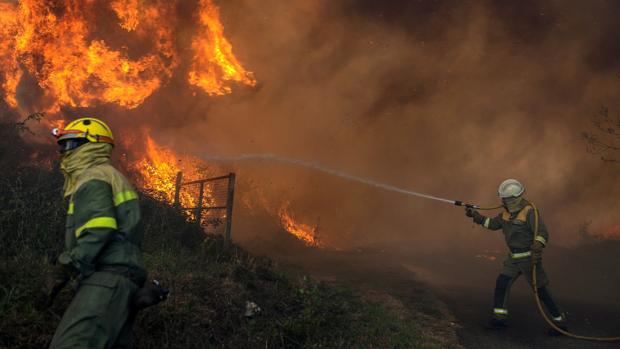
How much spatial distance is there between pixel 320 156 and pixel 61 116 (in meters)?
11.3

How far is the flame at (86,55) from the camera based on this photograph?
1195cm

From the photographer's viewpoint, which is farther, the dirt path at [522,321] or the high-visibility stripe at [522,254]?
the high-visibility stripe at [522,254]

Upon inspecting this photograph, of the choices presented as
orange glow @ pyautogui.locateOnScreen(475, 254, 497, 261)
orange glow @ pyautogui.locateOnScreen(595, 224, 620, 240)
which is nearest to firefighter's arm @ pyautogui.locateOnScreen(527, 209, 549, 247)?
orange glow @ pyautogui.locateOnScreen(475, 254, 497, 261)

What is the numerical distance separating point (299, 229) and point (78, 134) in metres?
13.8

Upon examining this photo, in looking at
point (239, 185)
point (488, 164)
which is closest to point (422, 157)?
point (488, 164)

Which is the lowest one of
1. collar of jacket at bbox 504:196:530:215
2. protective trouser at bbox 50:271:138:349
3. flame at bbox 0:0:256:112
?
protective trouser at bbox 50:271:138:349

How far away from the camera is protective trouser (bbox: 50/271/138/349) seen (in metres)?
2.59

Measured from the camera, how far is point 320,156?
2066 cm

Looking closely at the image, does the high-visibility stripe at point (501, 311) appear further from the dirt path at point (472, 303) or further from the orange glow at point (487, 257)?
the orange glow at point (487, 257)

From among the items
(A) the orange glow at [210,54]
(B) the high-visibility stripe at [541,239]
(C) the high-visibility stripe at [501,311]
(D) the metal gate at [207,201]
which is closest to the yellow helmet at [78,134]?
(D) the metal gate at [207,201]

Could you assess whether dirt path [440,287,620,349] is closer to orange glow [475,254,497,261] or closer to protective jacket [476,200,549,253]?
protective jacket [476,200,549,253]

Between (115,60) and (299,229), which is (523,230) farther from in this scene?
(115,60)

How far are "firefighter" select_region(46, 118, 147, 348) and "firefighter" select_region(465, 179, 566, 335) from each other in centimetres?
573

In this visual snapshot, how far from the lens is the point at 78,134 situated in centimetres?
308
